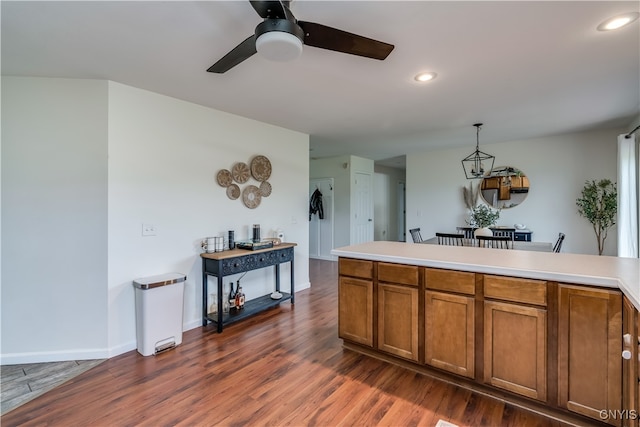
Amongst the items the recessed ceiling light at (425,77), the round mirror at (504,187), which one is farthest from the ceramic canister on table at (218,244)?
the round mirror at (504,187)

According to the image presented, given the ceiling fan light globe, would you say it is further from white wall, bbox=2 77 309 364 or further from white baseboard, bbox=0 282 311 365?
white baseboard, bbox=0 282 311 365

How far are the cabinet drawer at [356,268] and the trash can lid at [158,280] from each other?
1536mm

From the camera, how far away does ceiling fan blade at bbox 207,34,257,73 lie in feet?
5.28

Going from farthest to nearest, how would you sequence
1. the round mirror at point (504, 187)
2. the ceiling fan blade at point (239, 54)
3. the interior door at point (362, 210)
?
the interior door at point (362, 210), the round mirror at point (504, 187), the ceiling fan blade at point (239, 54)

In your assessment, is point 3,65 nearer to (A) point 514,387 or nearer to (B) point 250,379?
(B) point 250,379

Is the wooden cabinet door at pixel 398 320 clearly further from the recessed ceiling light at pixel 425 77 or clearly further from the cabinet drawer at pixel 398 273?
the recessed ceiling light at pixel 425 77

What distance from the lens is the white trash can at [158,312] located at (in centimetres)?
260

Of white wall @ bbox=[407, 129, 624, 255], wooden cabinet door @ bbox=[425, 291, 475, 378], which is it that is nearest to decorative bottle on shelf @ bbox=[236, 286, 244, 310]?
wooden cabinet door @ bbox=[425, 291, 475, 378]

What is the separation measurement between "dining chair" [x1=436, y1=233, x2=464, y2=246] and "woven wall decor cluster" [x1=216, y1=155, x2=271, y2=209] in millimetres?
2380

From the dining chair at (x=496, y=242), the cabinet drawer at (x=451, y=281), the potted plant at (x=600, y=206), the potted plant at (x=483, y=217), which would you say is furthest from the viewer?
the potted plant at (x=483, y=217)

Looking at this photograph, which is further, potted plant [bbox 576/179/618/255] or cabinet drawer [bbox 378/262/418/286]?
A: potted plant [bbox 576/179/618/255]

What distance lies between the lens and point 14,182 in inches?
95.7

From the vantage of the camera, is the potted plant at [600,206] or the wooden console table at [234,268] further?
the potted plant at [600,206]

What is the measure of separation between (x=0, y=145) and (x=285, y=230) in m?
2.93
